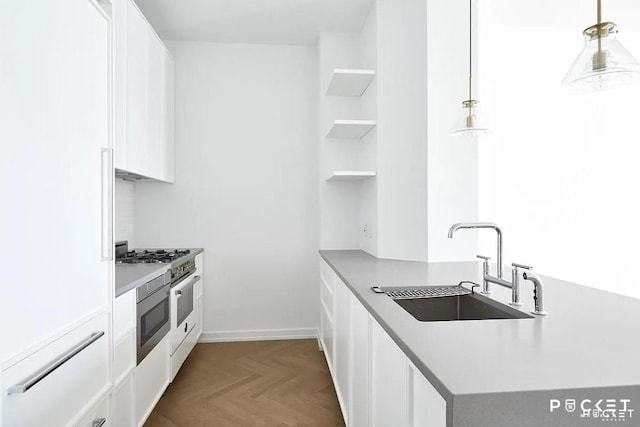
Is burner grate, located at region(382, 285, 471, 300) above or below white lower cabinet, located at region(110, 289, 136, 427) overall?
above

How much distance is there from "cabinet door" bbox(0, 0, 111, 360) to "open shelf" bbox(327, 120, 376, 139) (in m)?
1.74

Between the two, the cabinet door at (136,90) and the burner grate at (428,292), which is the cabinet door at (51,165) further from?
the burner grate at (428,292)

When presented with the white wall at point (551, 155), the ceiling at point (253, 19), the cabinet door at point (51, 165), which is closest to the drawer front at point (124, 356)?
the cabinet door at point (51, 165)

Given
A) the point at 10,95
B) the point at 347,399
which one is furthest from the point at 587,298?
the point at 10,95

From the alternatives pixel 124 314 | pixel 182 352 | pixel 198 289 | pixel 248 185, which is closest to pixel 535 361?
pixel 124 314

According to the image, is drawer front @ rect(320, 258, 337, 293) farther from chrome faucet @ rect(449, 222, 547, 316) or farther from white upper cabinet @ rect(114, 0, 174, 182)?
white upper cabinet @ rect(114, 0, 174, 182)

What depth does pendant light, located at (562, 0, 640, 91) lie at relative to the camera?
1310 millimetres

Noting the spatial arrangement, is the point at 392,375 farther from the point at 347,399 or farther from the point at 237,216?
the point at 237,216

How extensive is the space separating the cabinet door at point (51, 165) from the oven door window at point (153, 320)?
570 mm

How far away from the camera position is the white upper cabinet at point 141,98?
2475 mm

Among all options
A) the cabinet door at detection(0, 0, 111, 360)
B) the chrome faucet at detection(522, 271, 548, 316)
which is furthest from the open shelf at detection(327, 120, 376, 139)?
the chrome faucet at detection(522, 271, 548, 316)

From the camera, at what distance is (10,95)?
107 centimetres

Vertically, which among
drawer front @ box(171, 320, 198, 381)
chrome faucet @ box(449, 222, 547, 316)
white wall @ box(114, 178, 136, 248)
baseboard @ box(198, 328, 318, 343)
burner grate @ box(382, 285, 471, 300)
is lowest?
baseboard @ box(198, 328, 318, 343)

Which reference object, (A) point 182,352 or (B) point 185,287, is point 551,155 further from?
(A) point 182,352
